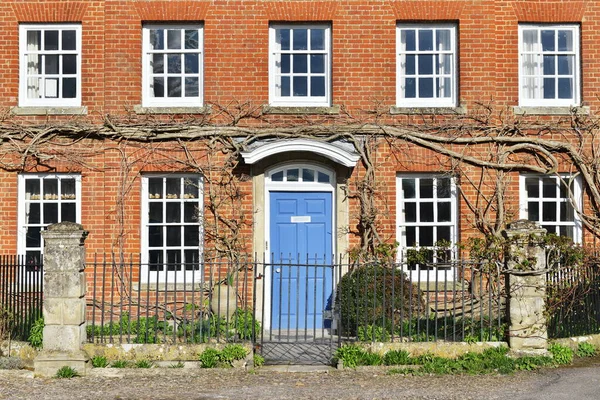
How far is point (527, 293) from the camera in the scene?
1166 centimetres

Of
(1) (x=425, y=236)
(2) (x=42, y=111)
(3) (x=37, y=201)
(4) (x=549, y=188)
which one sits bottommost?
(1) (x=425, y=236)

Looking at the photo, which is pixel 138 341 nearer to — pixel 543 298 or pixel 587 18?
pixel 543 298

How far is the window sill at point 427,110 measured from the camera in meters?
15.1

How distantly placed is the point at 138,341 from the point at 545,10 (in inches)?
357

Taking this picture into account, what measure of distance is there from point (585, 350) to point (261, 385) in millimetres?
4756

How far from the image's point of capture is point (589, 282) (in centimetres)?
1267

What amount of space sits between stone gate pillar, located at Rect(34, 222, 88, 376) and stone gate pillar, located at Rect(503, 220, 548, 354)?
226 inches

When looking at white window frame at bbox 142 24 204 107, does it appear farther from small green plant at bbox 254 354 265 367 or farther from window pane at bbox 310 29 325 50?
small green plant at bbox 254 354 265 367

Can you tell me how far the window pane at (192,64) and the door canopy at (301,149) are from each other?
2.01 meters

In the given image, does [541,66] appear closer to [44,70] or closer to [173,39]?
[173,39]

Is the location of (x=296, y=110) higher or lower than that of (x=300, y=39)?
lower

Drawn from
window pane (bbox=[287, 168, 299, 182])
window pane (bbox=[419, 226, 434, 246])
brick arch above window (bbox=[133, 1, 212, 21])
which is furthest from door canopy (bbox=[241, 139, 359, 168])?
brick arch above window (bbox=[133, 1, 212, 21])

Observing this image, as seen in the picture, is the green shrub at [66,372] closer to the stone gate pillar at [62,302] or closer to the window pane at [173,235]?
the stone gate pillar at [62,302]

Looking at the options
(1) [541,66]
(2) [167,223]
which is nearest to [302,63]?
(2) [167,223]
